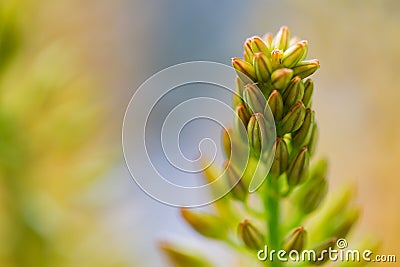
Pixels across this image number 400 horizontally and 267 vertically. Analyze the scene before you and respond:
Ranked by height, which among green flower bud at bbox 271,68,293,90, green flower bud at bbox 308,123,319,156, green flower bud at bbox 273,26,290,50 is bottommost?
green flower bud at bbox 308,123,319,156

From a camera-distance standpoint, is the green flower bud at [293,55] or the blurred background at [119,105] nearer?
the green flower bud at [293,55]

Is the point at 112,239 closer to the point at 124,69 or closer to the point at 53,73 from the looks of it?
the point at 53,73

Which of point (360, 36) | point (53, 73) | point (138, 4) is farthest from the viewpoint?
Answer: point (138, 4)

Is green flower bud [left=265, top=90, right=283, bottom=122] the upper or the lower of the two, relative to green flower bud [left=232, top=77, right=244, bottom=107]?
lower

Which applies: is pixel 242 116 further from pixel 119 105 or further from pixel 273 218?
pixel 119 105

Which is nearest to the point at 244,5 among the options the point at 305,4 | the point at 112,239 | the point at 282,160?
the point at 305,4

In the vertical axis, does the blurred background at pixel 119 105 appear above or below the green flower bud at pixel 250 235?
above

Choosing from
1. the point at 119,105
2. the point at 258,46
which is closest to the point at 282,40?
the point at 258,46
